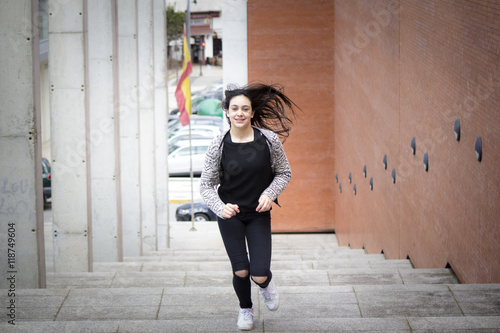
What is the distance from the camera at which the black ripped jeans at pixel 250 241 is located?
17.4ft

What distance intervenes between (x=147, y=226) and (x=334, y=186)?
6157 mm

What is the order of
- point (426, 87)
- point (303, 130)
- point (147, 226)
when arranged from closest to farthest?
1. point (426, 87)
2. point (147, 226)
3. point (303, 130)

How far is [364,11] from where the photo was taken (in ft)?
43.6

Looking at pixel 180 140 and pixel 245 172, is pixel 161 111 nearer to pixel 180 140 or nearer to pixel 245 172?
pixel 245 172

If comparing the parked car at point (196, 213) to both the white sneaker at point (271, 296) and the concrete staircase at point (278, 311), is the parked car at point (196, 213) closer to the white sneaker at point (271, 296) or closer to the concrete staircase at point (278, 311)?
the concrete staircase at point (278, 311)

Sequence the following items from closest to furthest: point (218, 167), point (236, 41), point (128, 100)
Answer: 1. point (218, 167)
2. point (128, 100)
3. point (236, 41)

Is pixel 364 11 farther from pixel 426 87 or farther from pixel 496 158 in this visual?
pixel 496 158

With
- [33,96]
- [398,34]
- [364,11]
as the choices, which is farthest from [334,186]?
[33,96]

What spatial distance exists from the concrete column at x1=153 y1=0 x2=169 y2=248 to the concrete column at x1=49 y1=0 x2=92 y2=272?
7461 millimetres

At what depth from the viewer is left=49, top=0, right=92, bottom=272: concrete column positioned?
28.7ft

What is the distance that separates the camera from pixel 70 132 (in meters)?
8.94

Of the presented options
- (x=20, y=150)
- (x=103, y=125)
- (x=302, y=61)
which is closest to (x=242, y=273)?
(x=20, y=150)

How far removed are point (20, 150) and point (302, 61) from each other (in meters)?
13.0

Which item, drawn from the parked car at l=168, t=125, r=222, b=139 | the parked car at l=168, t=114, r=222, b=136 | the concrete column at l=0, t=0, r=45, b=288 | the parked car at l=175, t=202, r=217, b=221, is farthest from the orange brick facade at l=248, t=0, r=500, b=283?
the parked car at l=168, t=114, r=222, b=136
